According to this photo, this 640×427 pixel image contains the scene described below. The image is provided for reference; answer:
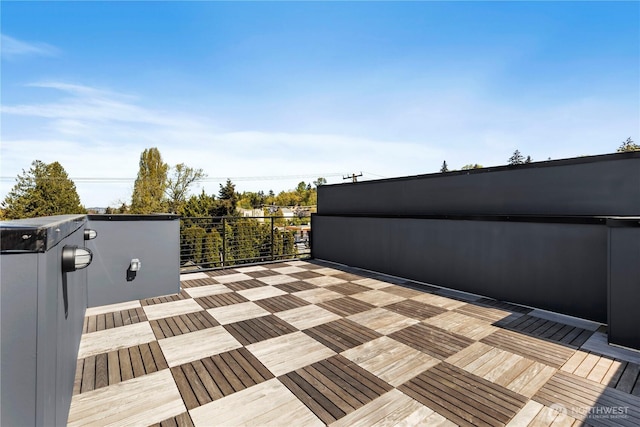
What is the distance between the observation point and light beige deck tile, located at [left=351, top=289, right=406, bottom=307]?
12.5 ft

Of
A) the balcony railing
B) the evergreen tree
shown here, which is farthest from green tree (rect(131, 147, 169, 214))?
the balcony railing

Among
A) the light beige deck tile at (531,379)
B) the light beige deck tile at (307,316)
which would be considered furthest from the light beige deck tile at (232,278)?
the light beige deck tile at (531,379)

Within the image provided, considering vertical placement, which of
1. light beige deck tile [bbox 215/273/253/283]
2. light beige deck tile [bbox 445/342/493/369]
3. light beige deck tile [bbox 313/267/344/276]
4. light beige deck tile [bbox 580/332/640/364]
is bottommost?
light beige deck tile [bbox 580/332/640/364]

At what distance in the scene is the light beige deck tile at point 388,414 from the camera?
1638 mm

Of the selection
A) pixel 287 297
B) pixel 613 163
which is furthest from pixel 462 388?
Result: pixel 613 163

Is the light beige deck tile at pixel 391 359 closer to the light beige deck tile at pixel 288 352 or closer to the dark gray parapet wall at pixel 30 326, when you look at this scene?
the light beige deck tile at pixel 288 352

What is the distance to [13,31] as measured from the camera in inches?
347

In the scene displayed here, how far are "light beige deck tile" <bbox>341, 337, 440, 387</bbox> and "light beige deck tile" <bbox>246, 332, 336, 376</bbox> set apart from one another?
0.26 m

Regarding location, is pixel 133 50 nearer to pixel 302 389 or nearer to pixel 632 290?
pixel 302 389

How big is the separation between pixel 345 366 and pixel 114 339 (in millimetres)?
2206

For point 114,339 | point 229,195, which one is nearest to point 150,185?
point 229,195

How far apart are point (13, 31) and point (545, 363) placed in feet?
48.9

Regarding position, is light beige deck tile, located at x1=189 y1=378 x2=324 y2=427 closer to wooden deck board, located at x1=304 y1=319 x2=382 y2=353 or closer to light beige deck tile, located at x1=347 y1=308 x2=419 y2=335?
wooden deck board, located at x1=304 y1=319 x2=382 y2=353

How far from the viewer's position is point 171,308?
11.5 feet
